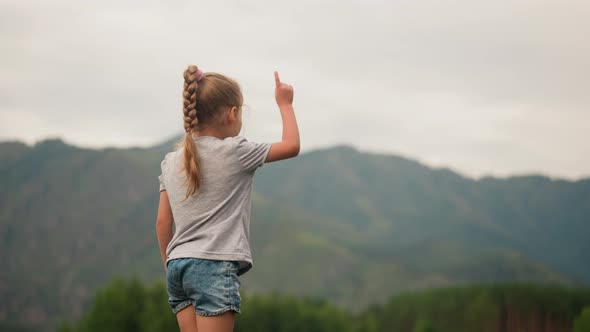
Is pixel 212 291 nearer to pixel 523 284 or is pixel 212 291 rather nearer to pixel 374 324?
pixel 374 324

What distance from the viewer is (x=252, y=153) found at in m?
4.18

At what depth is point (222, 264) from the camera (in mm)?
4051

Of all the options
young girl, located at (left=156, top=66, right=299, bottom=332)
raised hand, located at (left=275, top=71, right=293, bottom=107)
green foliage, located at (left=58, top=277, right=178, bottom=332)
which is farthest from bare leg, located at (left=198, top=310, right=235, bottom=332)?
green foliage, located at (left=58, top=277, right=178, bottom=332)

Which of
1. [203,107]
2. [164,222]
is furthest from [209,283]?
[203,107]

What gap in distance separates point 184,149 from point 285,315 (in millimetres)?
84359

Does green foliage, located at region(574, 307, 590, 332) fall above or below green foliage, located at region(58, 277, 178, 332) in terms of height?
above

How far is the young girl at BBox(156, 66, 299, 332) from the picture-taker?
4.05 m

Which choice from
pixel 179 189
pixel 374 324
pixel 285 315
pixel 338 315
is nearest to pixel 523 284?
pixel 374 324

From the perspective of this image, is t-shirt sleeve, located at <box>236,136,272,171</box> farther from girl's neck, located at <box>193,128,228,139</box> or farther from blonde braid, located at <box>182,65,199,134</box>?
blonde braid, located at <box>182,65,199,134</box>

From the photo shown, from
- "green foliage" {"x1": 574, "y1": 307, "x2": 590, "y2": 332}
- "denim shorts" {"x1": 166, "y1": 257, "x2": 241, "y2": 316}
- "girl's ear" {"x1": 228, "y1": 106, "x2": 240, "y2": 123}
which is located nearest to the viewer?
"denim shorts" {"x1": 166, "y1": 257, "x2": 241, "y2": 316}

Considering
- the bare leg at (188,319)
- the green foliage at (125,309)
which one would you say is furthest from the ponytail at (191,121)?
the green foliage at (125,309)

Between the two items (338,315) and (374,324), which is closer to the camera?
(338,315)

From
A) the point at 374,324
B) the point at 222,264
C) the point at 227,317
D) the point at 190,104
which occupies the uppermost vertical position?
the point at 190,104

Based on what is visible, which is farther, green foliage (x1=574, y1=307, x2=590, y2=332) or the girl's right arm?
green foliage (x1=574, y1=307, x2=590, y2=332)
